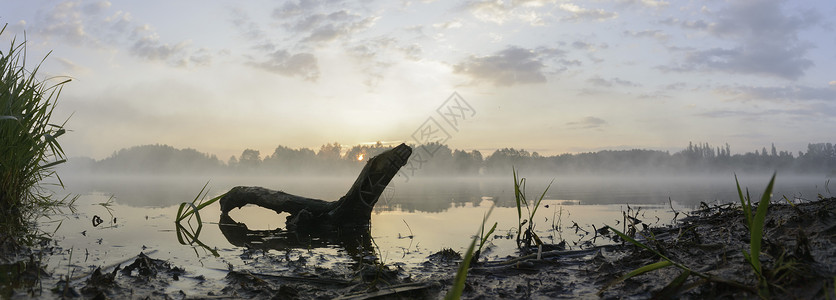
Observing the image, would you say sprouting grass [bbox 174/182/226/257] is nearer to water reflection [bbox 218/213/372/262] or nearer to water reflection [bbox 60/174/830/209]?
water reflection [bbox 218/213/372/262]

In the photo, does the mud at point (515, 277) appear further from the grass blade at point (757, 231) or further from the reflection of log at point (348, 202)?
the reflection of log at point (348, 202)

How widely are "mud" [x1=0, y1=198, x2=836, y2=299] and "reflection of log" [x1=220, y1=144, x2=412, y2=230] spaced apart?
324 cm

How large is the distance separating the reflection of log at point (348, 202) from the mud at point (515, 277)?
324cm

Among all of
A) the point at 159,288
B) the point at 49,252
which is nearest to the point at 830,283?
the point at 159,288

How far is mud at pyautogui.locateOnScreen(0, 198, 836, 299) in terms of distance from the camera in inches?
121

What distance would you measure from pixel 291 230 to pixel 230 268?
4022 mm

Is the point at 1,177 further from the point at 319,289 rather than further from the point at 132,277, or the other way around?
the point at 319,289

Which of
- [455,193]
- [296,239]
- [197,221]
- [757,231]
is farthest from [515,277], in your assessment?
[455,193]

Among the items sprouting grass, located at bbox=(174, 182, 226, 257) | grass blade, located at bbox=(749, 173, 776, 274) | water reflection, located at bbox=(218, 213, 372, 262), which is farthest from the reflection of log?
grass blade, located at bbox=(749, 173, 776, 274)

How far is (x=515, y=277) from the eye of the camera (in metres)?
4.55

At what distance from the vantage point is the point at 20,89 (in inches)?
268

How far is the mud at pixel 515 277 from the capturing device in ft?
10.1

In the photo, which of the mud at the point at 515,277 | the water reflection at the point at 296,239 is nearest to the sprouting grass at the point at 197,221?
the mud at the point at 515,277

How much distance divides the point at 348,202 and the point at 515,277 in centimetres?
513
